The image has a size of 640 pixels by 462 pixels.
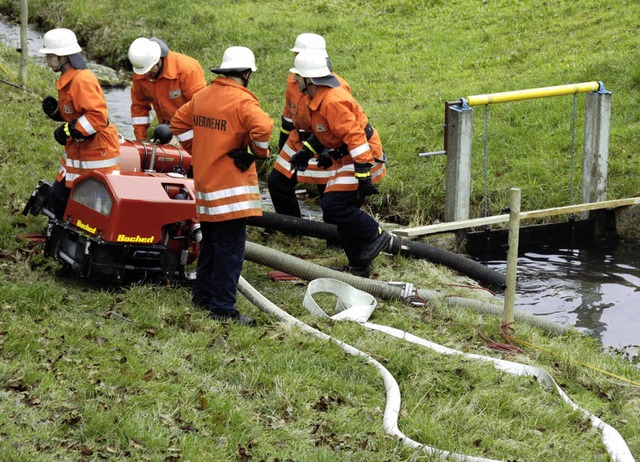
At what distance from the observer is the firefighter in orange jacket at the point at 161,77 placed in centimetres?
848

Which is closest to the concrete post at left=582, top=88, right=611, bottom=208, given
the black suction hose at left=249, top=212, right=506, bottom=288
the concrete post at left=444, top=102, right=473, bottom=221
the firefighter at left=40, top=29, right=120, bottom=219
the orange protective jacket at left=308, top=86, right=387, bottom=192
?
the concrete post at left=444, top=102, right=473, bottom=221

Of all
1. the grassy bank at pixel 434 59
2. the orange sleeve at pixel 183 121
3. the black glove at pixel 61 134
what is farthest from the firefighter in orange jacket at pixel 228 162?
the grassy bank at pixel 434 59

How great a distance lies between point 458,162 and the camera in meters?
10.0

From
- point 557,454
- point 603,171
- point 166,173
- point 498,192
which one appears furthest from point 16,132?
point 557,454

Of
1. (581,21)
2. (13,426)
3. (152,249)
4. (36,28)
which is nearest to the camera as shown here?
(13,426)

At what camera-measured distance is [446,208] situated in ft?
33.7

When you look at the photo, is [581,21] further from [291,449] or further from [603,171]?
[291,449]

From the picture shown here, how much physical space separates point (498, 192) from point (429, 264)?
239cm

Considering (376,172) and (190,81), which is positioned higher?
(190,81)

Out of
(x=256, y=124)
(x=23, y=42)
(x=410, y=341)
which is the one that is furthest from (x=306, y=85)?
(x=23, y=42)

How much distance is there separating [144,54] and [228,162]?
84.7 inches

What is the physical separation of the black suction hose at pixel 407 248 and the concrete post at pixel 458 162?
40.6 inches

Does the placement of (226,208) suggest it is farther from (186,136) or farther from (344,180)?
(344,180)

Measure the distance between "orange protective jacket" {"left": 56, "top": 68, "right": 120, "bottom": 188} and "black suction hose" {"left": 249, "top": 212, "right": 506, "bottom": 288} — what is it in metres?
1.60
